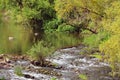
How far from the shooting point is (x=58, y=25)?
133 feet

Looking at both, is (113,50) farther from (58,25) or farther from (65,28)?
(58,25)

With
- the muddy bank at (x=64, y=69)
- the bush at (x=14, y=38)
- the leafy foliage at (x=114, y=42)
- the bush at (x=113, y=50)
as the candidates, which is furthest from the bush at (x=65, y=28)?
the bush at (x=113, y=50)

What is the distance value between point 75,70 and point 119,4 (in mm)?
4594

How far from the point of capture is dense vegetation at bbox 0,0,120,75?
1963cm

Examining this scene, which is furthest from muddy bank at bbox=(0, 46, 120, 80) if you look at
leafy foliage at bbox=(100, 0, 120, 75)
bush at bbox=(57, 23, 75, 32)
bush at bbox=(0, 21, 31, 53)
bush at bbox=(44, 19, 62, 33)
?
bush at bbox=(44, 19, 62, 33)

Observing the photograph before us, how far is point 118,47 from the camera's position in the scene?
58.5 ft

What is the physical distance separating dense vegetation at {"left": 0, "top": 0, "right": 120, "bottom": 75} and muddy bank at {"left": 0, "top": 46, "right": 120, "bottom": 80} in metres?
0.74

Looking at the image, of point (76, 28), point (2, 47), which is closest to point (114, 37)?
point (2, 47)

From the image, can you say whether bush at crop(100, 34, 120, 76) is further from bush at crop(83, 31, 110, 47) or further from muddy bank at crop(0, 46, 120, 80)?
bush at crop(83, 31, 110, 47)

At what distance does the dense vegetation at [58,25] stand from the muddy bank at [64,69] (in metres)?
0.74

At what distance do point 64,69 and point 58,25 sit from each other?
65.0 feet

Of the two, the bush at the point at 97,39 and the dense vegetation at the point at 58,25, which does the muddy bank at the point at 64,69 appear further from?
the bush at the point at 97,39

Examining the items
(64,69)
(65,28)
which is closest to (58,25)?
(65,28)

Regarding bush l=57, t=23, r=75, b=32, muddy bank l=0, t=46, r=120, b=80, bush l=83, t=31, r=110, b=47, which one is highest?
bush l=57, t=23, r=75, b=32
